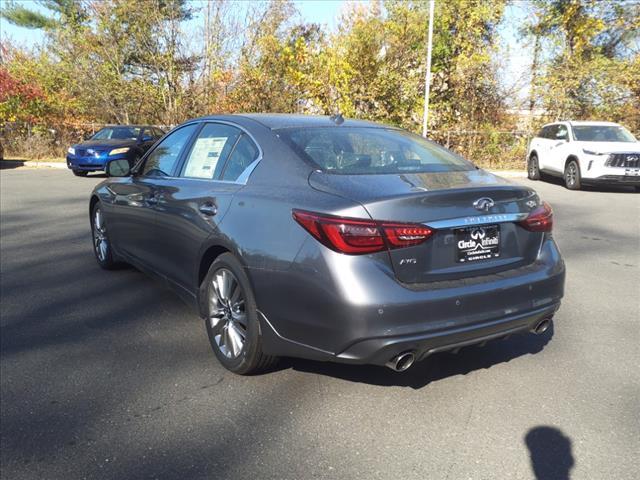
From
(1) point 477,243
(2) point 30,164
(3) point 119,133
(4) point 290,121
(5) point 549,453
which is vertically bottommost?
(5) point 549,453

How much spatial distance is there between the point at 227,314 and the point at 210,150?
4.00ft

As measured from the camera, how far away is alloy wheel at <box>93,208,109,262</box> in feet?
19.3

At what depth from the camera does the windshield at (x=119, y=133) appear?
1825 cm

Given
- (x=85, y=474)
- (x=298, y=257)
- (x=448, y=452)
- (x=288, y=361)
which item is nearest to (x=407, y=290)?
(x=298, y=257)

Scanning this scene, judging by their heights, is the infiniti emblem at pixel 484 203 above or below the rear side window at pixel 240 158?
below

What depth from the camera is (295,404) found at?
10.5 ft

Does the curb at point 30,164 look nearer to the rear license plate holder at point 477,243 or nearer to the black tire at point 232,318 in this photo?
Answer: the black tire at point 232,318

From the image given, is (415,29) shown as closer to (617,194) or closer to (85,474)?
(617,194)

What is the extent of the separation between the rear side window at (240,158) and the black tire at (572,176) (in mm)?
12304

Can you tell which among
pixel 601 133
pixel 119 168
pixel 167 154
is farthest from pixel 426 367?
A: pixel 601 133

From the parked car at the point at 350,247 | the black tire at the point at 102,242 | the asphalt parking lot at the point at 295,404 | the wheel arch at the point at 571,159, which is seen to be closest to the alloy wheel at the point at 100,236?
the black tire at the point at 102,242

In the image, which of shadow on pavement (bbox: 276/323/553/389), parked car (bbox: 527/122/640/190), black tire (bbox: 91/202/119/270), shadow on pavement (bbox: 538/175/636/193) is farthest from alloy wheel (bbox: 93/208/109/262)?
shadow on pavement (bbox: 538/175/636/193)

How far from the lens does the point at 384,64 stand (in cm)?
2061

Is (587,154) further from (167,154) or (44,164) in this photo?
(44,164)
